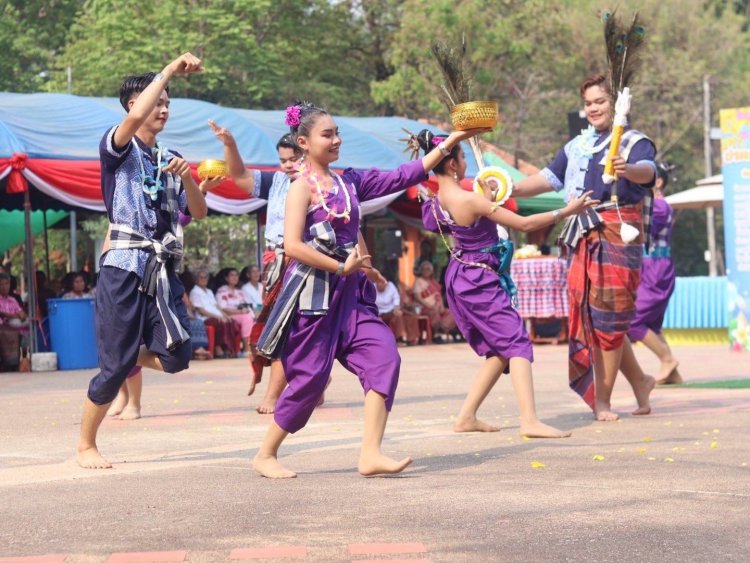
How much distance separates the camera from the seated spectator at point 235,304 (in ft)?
65.5

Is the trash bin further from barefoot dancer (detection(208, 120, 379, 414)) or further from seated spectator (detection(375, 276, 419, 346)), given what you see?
barefoot dancer (detection(208, 120, 379, 414))

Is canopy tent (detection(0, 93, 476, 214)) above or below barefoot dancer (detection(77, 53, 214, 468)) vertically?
above

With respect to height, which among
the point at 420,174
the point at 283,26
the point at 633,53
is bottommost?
the point at 420,174

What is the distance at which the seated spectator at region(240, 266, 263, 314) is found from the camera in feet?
67.7

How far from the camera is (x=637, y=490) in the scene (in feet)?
19.6

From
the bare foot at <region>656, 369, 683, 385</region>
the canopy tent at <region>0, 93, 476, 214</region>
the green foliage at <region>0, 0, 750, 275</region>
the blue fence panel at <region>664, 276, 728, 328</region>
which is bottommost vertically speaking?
the bare foot at <region>656, 369, 683, 385</region>

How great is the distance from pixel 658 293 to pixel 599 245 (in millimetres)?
4185

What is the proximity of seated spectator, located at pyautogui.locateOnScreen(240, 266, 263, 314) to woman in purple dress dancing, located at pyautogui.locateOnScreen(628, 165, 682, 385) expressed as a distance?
8317 millimetres

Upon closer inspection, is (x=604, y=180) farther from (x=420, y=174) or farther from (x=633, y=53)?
(x=420, y=174)

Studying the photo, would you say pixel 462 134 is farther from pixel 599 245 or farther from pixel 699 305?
pixel 699 305

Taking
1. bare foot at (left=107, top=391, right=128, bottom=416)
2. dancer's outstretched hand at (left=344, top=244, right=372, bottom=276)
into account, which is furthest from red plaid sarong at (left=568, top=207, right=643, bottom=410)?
bare foot at (left=107, top=391, right=128, bottom=416)

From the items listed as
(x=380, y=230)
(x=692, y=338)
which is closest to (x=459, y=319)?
(x=692, y=338)

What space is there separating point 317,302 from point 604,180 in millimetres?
2764

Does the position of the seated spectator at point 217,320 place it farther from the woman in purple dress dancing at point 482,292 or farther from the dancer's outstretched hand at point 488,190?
the dancer's outstretched hand at point 488,190
